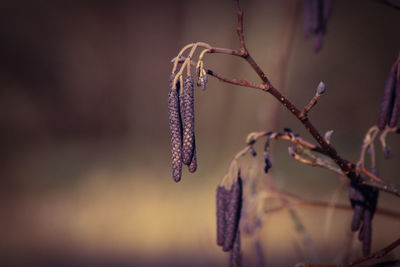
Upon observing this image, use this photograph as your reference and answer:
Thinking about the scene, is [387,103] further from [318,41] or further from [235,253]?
[235,253]

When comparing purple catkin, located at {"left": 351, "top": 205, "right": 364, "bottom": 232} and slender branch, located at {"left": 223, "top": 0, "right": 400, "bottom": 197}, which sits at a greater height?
slender branch, located at {"left": 223, "top": 0, "right": 400, "bottom": 197}

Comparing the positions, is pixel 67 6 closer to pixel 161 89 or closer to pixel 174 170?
pixel 161 89

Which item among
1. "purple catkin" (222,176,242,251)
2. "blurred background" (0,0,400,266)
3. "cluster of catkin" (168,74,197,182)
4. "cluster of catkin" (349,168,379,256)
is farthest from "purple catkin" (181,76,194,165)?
"blurred background" (0,0,400,266)

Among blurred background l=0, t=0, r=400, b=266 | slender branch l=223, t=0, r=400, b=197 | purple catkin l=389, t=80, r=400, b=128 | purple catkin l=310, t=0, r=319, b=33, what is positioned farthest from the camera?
blurred background l=0, t=0, r=400, b=266

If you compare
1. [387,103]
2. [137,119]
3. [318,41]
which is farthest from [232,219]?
[137,119]

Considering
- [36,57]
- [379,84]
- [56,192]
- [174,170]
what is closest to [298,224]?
[174,170]

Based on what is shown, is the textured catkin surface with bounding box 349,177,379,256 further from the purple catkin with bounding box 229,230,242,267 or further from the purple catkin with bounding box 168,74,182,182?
the purple catkin with bounding box 168,74,182,182

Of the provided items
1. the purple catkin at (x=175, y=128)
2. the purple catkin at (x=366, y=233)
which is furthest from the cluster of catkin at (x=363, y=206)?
the purple catkin at (x=175, y=128)

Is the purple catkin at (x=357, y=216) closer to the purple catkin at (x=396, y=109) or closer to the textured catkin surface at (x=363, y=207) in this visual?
the textured catkin surface at (x=363, y=207)
